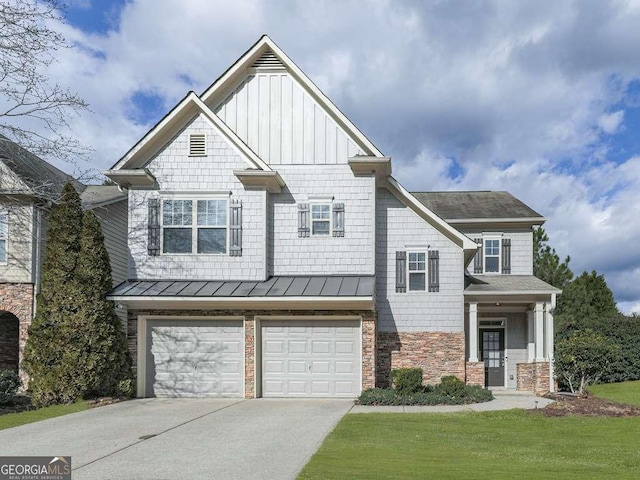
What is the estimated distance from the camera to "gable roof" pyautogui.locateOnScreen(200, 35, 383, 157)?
21.2 meters

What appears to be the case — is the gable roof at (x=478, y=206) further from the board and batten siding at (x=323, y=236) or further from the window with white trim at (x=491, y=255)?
the board and batten siding at (x=323, y=236)

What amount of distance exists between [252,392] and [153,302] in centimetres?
381

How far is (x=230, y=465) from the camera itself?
10.2 meters

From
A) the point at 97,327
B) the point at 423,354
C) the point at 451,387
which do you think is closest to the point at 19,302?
the point at 97,327

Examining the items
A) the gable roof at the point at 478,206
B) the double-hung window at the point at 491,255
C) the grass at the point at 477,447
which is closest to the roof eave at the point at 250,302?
the grass at the point at 477,447

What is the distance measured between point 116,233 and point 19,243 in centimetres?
409

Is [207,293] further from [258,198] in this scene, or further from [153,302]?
[258,198]

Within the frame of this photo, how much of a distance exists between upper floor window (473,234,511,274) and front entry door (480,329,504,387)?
229 cm

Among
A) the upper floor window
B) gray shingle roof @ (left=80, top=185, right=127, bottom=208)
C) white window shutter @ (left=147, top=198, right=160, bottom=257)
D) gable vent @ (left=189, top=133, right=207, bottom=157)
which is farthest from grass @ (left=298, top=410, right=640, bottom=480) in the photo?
gray shingle roof @ (left=80, top=185, right=127, bottom=208)

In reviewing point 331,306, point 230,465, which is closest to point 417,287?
point 331,306

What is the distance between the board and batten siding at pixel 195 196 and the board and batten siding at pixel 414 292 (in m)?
4.14

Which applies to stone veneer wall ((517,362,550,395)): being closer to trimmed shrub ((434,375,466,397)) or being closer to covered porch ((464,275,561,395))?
covered porch ((464,275,561,395))

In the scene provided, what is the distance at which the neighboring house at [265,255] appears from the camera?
67.2 feet

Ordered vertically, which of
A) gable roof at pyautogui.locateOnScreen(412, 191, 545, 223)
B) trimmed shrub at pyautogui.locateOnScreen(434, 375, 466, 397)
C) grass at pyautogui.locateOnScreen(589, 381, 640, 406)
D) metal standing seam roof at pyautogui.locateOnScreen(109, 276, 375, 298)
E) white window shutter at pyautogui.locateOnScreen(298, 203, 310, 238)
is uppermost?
gable roof at pyautogui.locateOnScreen(412, 191, 545, 223)
